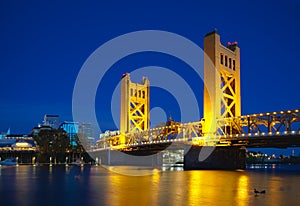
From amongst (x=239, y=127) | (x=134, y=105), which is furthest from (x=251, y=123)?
(x=134, y=105)

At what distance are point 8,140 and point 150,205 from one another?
16688cm

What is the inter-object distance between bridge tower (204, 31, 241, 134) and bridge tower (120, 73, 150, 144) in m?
37.4

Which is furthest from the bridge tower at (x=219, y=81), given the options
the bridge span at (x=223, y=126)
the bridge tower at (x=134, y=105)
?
the bridge tower at (x=134, y=105)

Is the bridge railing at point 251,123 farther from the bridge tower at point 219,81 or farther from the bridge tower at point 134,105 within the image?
the bridge tower at point 134,105

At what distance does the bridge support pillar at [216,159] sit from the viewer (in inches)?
2090

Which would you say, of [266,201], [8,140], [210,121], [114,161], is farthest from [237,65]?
[8,140]

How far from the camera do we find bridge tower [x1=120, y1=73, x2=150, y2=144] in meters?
96.4

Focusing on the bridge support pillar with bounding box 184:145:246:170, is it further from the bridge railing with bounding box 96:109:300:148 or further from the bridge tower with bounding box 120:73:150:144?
the bridge tower with bounding box 120:73:150:144

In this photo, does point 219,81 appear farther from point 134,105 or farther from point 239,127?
point 134,105

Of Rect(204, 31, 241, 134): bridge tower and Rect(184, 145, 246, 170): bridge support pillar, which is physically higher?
Rect(204, 31, 241, 134): bridge tower

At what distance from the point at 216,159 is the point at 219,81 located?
10708 mm

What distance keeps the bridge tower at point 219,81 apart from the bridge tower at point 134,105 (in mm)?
37355

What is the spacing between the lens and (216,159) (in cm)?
5534

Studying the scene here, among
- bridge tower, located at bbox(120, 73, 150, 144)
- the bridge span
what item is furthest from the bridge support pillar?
bridge tower, located at bbox(120, 73, 150, 144)
